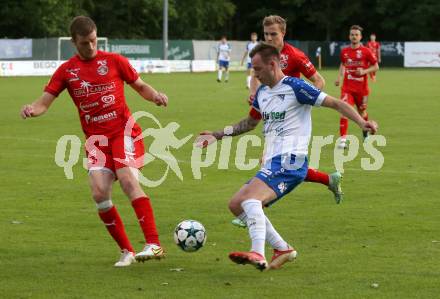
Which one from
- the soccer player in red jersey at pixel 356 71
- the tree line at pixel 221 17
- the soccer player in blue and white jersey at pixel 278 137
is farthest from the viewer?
the tree line at pixel 221 17

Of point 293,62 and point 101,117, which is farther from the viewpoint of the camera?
point 293,62

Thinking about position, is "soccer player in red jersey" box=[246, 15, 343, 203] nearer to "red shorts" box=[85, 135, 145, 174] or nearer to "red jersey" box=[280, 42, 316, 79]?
"red jersey" box=[280, 42, 316, 79]

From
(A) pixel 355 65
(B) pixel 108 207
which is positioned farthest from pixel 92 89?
(A) pixel 355 65

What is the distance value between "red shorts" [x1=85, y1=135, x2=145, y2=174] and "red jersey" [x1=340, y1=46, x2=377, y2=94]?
1115cm

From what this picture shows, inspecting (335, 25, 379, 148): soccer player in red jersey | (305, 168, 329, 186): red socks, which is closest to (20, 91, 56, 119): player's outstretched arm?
(305, 168, 329, 186): red socks

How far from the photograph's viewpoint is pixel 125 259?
840 centimetres

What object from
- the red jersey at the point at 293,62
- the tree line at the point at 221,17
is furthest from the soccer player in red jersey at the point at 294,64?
the tree line at the point at 221,17

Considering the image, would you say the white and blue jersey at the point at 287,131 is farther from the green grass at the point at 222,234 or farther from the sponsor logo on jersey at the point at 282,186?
the green grass at the point at 222,234

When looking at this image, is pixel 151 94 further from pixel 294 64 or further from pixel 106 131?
pixel 294 64

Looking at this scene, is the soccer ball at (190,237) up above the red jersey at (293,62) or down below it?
below

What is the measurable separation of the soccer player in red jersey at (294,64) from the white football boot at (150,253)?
2.61 m

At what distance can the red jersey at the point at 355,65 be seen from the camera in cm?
1923

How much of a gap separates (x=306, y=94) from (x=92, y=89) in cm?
183

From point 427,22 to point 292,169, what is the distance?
241 ft
